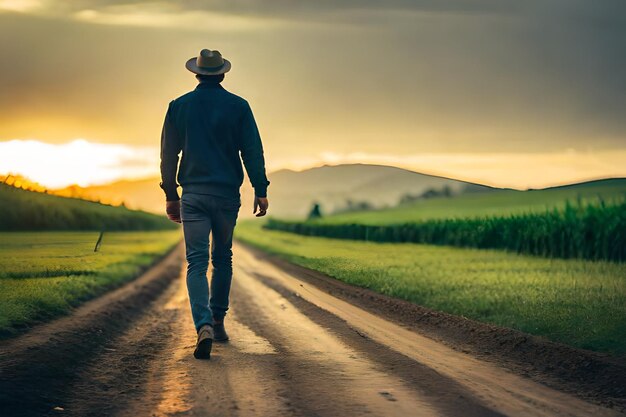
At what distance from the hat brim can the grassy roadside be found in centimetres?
497

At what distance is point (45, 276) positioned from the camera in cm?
1295

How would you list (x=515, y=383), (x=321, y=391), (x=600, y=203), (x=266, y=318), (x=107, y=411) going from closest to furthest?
(x=107, y=411) → (x=321, y=391) → (x=515, y=383) → (x=266, y=318) → (x=600, y=203)

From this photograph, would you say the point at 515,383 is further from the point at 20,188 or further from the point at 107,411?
the point at 20,188

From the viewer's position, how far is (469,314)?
10570 millimetres

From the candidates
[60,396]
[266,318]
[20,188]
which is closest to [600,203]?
[266,318]

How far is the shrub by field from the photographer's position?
2195 centimetres

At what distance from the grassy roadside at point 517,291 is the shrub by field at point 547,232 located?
3501 millimetres

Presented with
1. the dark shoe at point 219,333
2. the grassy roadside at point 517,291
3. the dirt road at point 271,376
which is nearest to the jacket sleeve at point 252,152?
the dark shoe at point 219,333

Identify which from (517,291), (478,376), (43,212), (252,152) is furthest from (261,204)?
(43,212)

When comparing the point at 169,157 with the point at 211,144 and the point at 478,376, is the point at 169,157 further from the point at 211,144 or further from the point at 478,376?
the point at 478,376

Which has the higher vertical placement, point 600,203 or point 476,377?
point 600,203

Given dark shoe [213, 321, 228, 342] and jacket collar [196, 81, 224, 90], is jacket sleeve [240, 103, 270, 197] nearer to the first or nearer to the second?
jacket collar [196, 81, 224, 90]

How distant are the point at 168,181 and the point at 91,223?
1448 centimetres

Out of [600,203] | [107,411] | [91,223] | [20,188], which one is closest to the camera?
[107,411]
